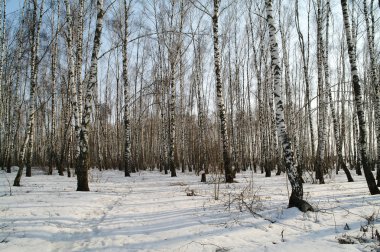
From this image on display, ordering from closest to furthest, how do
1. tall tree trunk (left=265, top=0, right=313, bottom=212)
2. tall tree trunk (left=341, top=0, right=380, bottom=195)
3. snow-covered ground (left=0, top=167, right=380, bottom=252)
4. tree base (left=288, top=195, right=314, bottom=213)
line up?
1. snow-covered ground (left=0, top=167, right=380, bottom=252)
2. tree base (left=288, top=195, right=314, bottom=213)
3. tall tree trunk (left=265, top=0, right=313, bottom=212)
4. tall tree trunk (left=341, top=0, right=380, bottom=195)

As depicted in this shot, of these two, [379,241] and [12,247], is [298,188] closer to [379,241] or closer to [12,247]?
[379,241]

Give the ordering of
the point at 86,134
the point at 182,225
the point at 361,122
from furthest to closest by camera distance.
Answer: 1. the point at 86,134
2. the point at 361,122
3. the point at 182,225

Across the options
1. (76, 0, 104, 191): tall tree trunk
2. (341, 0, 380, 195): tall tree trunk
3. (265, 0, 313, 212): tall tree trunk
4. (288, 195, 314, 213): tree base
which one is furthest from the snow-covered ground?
(76, 0, 104, 191): tall tree trunk

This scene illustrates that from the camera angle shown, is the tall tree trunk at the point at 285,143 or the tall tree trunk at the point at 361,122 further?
the tall tree trunk at the point at 361,122

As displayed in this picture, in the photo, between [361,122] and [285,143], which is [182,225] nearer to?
[285,143]

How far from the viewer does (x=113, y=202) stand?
7.07 m

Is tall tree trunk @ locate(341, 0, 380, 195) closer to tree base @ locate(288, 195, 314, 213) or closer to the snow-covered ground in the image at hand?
the snow-covered ground

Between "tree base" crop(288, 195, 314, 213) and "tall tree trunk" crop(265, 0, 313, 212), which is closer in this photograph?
"tree base" crop(288, 195, 314, 213)

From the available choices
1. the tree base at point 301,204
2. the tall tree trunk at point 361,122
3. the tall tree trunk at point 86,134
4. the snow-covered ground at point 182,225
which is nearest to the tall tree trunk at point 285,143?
the tree base at point 301,204

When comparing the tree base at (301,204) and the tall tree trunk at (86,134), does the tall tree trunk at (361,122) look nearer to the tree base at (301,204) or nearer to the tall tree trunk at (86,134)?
the tree base at (301,204)

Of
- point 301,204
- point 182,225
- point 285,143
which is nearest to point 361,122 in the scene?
point 285,143

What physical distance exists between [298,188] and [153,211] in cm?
322

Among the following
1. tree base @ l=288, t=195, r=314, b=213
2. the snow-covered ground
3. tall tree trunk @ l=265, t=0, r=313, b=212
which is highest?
tall tree trunk @ l=265, t=0, r=313, b=212

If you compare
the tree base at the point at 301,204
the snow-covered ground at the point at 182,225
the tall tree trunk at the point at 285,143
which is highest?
the tall tree trunk at the point at 285,143
